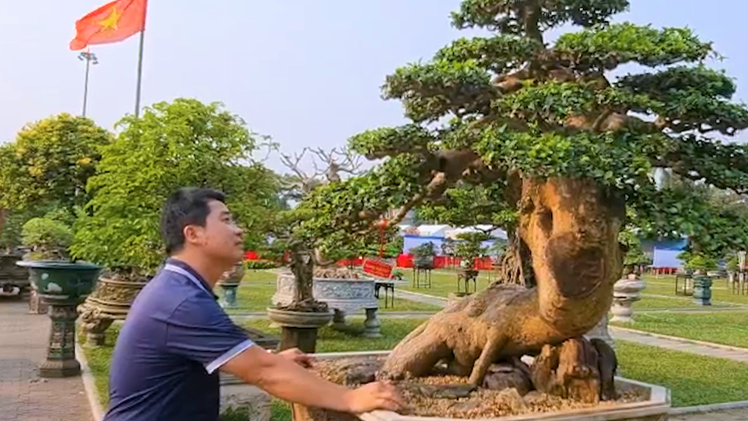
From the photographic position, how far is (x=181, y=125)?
20.1 ft

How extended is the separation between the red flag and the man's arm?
498 inches

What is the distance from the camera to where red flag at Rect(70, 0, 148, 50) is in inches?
518

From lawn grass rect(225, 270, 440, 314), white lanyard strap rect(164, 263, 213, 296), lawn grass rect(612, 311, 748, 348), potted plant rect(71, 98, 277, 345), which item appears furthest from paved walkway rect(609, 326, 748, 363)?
white lanyard strap rect(164, 263, 213, 296)

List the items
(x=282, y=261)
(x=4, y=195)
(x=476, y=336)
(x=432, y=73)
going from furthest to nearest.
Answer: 1. (x=4, y=195)
2. (x=282, y=261)
3. (x=476, y=336)
4. (x=432, y=73)

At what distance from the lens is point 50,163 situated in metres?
13.8

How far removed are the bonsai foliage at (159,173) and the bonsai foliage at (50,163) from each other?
25.1 feet

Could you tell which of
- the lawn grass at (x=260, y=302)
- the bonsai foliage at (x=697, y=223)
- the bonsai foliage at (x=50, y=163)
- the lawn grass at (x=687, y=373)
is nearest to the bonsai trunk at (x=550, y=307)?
the bonsai foliage at (x=697, y=223)

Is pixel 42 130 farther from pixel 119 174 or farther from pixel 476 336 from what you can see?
pixel 476 336

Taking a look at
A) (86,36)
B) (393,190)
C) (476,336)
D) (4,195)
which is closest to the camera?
(393,190)

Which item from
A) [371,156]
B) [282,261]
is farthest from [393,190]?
[282,261]

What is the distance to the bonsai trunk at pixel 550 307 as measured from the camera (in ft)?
9.89

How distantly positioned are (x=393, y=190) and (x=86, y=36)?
1188cm

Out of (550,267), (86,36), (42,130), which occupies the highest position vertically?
(86,36)

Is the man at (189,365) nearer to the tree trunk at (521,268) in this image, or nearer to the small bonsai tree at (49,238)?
the tree trunk at (521,268)
